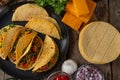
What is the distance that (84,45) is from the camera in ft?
9.81

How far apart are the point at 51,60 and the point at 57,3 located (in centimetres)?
32

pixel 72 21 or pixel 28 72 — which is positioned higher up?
pixel 72 21

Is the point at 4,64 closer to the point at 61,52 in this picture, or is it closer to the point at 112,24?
the point at 61,52

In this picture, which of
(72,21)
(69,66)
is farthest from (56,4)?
(69,66)

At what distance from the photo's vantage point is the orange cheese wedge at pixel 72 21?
9.94ft

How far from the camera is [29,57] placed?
296 centimetres

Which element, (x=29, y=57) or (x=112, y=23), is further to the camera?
(x=112, y=23)

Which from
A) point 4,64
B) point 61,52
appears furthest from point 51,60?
point 4,64

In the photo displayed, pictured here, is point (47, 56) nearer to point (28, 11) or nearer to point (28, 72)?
point (28, 72)

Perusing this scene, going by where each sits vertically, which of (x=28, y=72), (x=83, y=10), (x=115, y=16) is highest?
(x=83, y=10)

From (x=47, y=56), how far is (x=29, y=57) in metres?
0.10

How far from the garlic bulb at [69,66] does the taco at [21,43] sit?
0.78 feet

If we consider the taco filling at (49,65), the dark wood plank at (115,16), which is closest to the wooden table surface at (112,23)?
the dark wood plank at (115,16)

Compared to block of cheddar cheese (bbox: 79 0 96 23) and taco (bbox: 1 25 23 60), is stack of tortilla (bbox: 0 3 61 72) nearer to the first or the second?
taco (bbox: 1 25 23 60)
